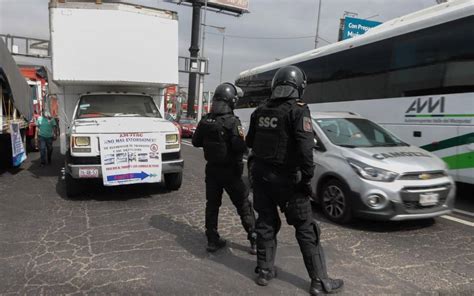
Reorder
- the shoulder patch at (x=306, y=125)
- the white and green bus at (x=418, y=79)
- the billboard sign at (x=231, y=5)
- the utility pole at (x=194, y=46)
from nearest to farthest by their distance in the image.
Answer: the shoulder patch at (x=306, y=125)
the white and green bus at (x=418, y=79)
the utility pole at (x=194, y=46)
the billboard sign at (x=231, y=5)

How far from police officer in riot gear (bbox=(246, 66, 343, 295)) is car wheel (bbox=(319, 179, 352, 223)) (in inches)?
78.2

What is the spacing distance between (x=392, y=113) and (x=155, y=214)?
5.61 meters

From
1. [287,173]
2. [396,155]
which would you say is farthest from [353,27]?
[287,173]

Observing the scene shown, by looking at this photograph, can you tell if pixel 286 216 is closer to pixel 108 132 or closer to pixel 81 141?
pixel 108 132

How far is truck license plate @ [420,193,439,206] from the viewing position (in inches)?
203

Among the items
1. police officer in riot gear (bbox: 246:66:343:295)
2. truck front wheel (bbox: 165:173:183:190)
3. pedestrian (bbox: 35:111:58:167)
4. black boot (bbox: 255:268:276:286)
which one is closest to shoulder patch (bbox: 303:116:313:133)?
police officer in riot gear (bbox: 246:66:343:295)

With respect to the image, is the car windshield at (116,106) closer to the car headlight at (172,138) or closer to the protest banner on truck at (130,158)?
the car headlight at (172,138)

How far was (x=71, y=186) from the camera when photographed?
6770 millimetres

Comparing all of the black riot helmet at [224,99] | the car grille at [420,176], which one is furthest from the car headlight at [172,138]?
the car grille at [420,176]

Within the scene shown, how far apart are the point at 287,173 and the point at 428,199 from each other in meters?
2.67

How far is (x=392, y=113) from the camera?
28.6ft

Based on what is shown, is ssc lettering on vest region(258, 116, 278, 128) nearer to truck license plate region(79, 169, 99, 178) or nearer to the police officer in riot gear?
the police officer in riot gear

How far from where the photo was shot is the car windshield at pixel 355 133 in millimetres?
6188

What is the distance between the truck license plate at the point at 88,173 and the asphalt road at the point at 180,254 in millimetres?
483
